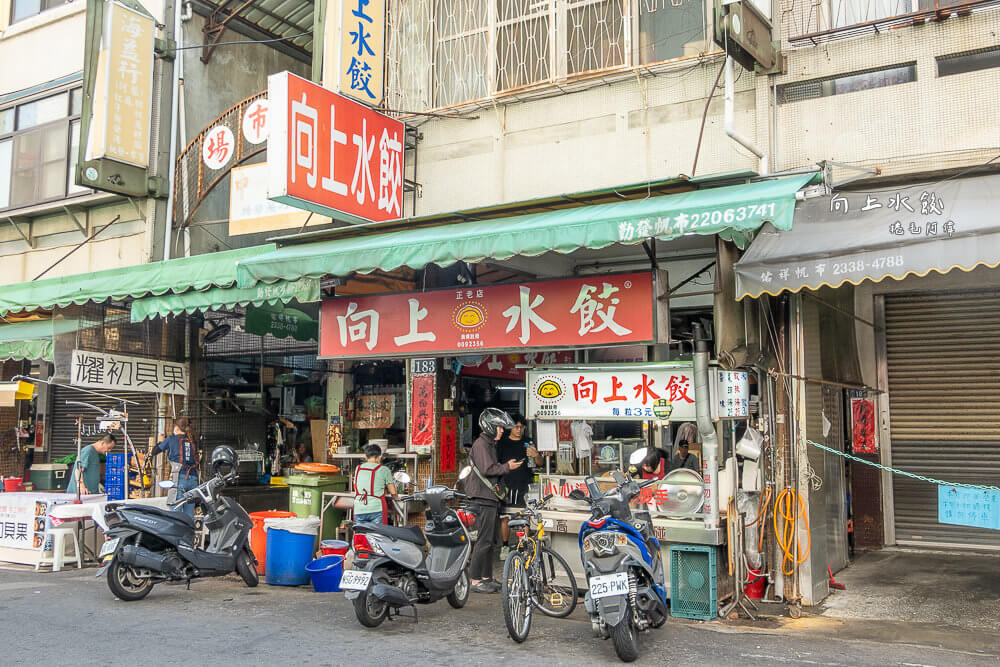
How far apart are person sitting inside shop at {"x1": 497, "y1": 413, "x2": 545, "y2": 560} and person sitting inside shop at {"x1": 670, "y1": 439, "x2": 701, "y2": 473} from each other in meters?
1.67

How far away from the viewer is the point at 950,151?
8172 millimetres

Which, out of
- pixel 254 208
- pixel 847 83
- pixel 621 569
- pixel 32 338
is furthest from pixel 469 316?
pixel 32 338

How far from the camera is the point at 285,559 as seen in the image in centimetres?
997

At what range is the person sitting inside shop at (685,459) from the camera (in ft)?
32.7

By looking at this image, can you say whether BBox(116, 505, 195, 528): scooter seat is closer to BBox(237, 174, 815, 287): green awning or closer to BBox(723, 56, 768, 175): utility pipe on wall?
BBox(237, 174, 815, 287): green awning

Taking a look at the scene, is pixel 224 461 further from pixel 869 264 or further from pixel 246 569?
pixel 869 264

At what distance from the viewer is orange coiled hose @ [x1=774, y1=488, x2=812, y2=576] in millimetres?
8391

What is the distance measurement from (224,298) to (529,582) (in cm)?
588

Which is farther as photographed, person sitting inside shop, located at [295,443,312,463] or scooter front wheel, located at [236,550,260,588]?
person sitting inside shop, located at [295,443,312,463]

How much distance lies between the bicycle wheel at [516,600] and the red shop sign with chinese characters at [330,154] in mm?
4861

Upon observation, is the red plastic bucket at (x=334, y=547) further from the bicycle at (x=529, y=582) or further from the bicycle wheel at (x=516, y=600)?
the bicycle wheel at (x=516, y=600)

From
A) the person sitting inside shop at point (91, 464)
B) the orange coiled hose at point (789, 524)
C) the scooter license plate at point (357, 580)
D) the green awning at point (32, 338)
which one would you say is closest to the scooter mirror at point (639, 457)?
the orange coiled hose at point (789, 524)

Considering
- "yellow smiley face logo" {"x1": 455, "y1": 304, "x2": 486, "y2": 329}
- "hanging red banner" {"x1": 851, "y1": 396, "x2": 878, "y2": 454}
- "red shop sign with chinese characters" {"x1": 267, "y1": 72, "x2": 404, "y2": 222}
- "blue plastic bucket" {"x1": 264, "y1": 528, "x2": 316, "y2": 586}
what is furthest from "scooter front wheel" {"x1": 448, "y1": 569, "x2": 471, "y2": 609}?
"hanging red banner" {"x1": 851, "y1": 396, "x2": 878, "y2": 454}

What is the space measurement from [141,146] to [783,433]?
36.9 feet
